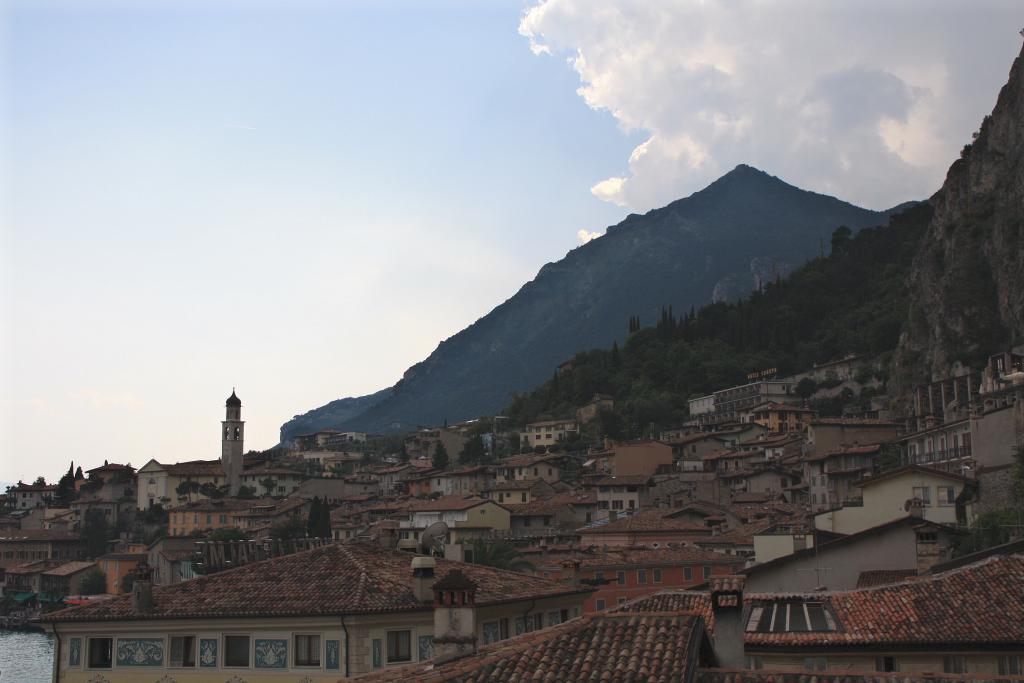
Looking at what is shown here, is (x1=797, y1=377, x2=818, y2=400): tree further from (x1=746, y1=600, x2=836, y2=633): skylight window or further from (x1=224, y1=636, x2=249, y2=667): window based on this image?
(x1=224, y1=636, x2=249, y2=667): window

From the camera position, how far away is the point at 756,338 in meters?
154

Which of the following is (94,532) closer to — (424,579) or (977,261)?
(977,261)

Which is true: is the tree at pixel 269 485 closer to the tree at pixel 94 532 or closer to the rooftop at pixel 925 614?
the tree at pixel 94 532

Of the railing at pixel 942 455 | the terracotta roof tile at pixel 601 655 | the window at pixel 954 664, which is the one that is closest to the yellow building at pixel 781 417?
the railing at pixel 942 455

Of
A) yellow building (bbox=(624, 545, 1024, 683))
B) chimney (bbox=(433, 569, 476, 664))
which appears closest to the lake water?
yellow building (bbox=(624, 545, 1024, 683))

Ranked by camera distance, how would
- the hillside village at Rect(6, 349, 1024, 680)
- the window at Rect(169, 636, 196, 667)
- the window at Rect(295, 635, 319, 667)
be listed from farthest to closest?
1. the window at Rect(169, 636, 196, 667)
2. the window at Rect(295, 635, 319, 667)
3. the hillside village at Rect(6, 349, 1024, 680)

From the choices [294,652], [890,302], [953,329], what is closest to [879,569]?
[294,652]

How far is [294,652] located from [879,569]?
504 inches

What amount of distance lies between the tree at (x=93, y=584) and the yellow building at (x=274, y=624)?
9125 centimetres

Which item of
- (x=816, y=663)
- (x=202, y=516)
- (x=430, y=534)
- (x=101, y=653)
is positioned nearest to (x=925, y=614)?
(x=816, y=663)

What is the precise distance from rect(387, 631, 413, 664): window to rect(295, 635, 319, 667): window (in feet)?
4.33

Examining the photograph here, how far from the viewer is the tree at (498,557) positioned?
49250 millimetres

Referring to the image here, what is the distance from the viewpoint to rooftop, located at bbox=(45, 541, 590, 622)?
21953mm

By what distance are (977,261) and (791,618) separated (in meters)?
90.8
